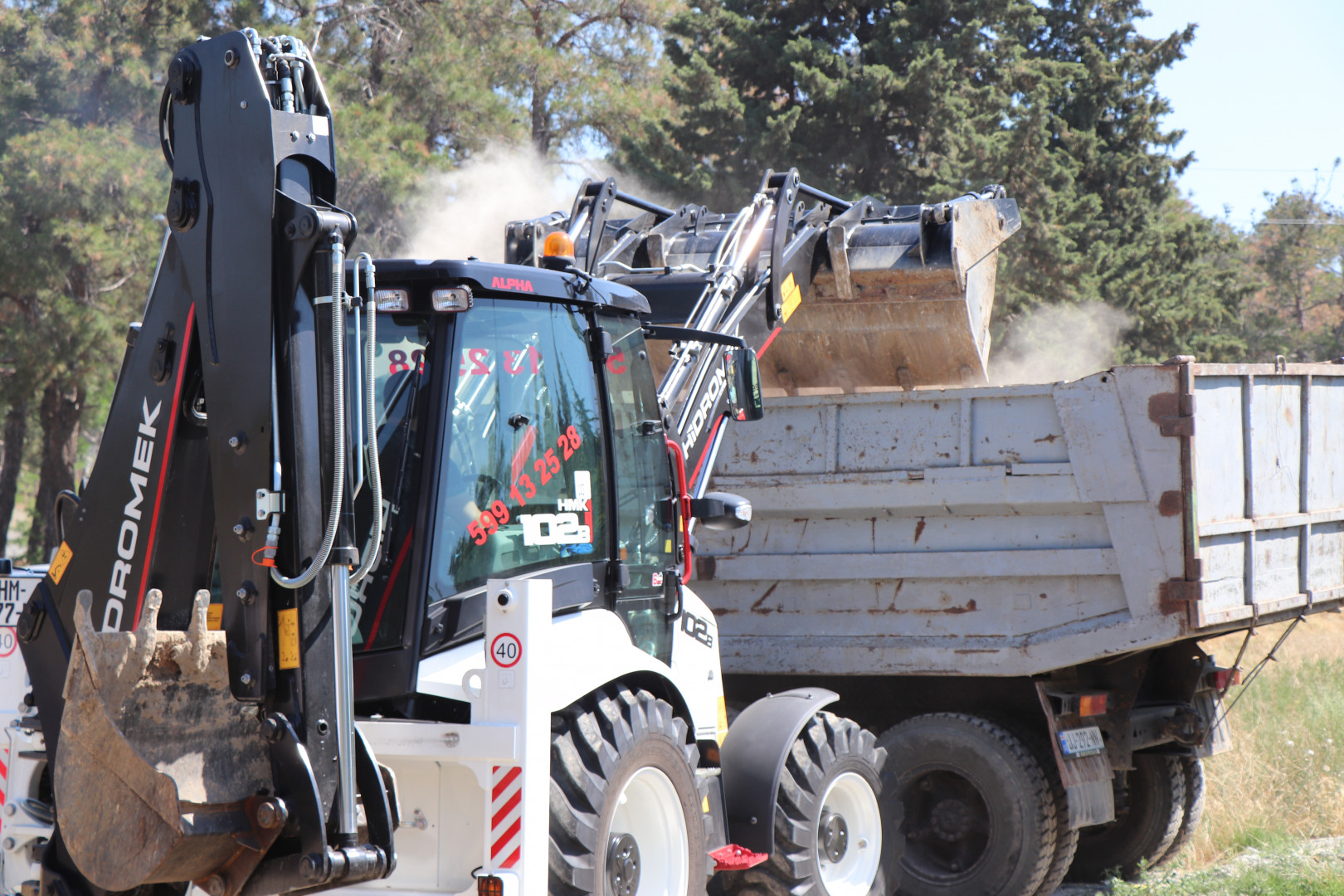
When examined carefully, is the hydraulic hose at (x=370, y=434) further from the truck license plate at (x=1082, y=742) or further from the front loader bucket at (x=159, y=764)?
the truck license plate at (x=1082, y=742)

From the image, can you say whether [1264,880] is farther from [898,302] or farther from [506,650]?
[506,650]

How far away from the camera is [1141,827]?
24.6ft

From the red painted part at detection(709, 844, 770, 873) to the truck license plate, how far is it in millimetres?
2116

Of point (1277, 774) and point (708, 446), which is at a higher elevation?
point (708, 446)

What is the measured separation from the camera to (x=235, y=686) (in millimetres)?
3156

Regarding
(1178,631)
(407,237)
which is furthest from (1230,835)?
(407,237)

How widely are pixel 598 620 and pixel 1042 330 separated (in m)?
16.5

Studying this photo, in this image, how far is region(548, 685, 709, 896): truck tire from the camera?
366 cm

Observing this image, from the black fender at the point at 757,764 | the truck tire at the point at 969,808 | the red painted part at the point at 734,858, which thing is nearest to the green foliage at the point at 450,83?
the truck tire at the point at 969,808

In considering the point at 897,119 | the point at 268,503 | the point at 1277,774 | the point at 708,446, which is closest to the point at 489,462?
the point at 268,503

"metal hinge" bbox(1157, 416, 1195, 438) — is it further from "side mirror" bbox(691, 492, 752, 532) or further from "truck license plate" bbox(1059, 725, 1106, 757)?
"side mirror" bbox(691, 492, 752, 532)

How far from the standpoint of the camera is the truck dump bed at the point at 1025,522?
589cm

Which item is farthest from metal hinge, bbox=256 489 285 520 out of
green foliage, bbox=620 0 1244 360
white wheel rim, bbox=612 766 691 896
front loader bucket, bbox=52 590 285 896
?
green foliage, bbox=620 0 1244 360

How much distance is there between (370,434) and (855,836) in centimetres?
306
